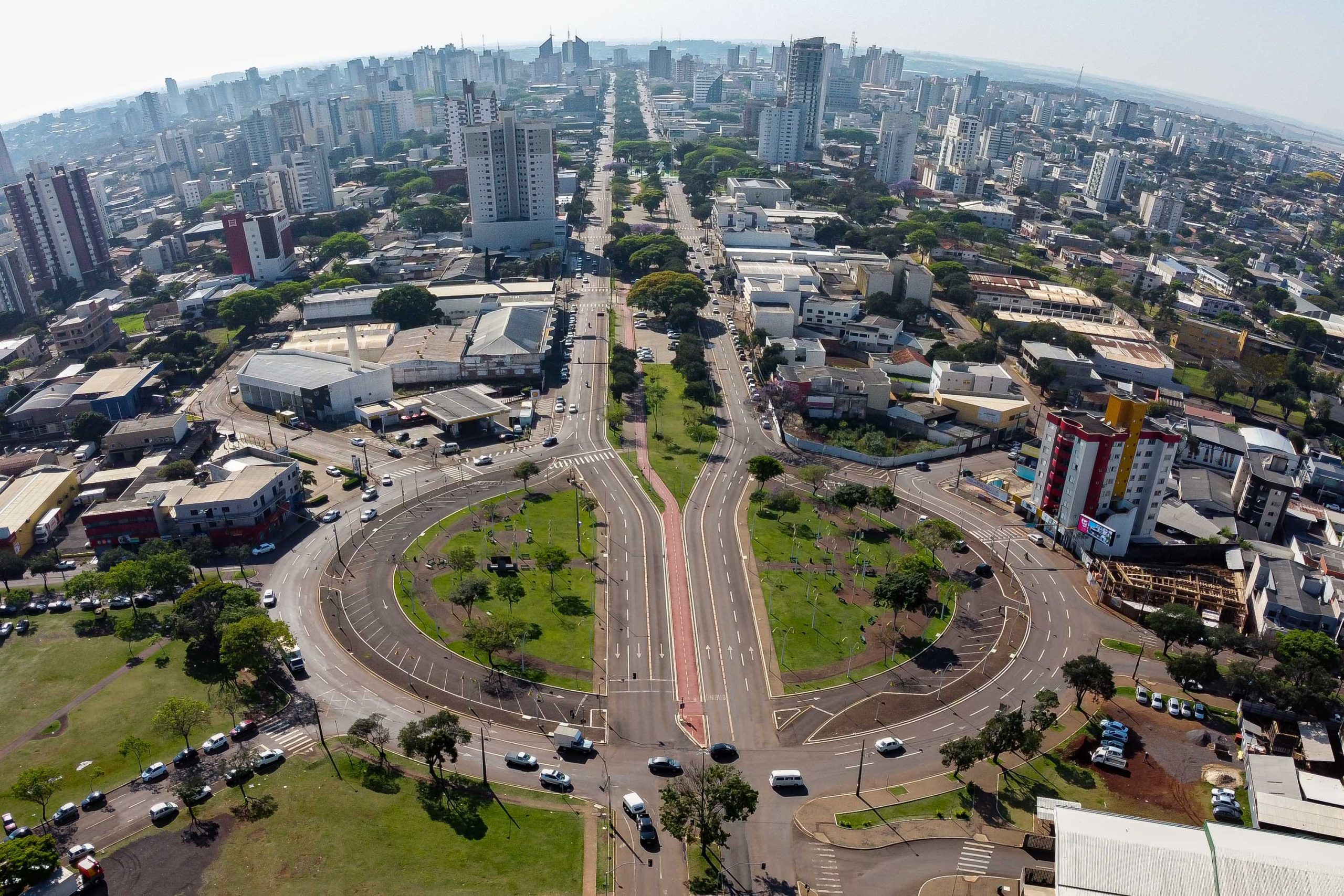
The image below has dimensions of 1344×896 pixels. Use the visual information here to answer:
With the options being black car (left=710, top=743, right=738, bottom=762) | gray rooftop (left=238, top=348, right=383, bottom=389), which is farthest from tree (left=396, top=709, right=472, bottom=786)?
gray rooftop (left=238, top=348, right=383, bottom=389)

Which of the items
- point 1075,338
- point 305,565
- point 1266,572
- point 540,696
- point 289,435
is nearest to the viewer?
point 540,696

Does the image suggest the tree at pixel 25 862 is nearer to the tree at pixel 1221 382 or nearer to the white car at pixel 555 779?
the white car at pixel 555 779

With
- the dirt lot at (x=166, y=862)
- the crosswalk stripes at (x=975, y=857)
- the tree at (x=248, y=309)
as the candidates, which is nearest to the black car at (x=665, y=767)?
the crosswalk stripes at (x=975, y=857)

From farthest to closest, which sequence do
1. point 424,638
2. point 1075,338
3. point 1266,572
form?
point 1075,338, point 1266,572, point 424,638

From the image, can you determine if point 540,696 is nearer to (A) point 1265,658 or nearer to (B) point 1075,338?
(A) point 1265,658

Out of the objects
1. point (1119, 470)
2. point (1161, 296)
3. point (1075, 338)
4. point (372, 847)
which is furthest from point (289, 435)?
point (1161, 296)

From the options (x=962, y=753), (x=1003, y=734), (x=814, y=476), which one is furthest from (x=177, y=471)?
(x=1003, y=734)

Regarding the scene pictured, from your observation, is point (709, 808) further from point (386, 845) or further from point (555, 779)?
point (386, 845)
